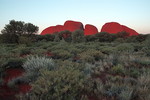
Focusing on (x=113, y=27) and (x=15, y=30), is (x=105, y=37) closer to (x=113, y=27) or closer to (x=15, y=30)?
(x=15, y=30)

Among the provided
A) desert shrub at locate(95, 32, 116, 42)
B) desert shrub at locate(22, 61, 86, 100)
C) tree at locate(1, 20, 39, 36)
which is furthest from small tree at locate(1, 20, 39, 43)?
desert shrub at locate(22, 61, 86, 100)

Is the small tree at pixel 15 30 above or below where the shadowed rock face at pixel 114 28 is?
below

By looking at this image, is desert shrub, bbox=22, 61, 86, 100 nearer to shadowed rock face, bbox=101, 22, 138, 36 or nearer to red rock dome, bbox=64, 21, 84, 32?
shadowed rock face, bbox=101, 22, 138, 36

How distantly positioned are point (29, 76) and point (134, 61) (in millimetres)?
6077

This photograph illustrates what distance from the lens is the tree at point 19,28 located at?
28142 millimetres

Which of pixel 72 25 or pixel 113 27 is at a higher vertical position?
pixel 72 25

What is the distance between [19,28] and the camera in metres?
29.2

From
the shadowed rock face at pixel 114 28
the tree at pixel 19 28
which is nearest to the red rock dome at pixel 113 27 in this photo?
the shadowed rock face at pixel 114 28

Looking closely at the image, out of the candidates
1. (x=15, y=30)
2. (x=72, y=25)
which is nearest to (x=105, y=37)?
(x=15, y=30)

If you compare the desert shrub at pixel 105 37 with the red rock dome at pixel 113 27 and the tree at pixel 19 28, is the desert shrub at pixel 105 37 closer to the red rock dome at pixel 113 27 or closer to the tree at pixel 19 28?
the tree at pixel 19 28

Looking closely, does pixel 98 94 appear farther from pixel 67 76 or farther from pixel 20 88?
pixel 20 88

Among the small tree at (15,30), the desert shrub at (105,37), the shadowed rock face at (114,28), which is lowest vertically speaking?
the desert shrub at (105,37)

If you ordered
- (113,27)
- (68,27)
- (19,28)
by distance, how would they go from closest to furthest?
1. (19,28)
2. (113,27)
3. (68,27)

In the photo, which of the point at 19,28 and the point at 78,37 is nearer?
the point at 19,28
